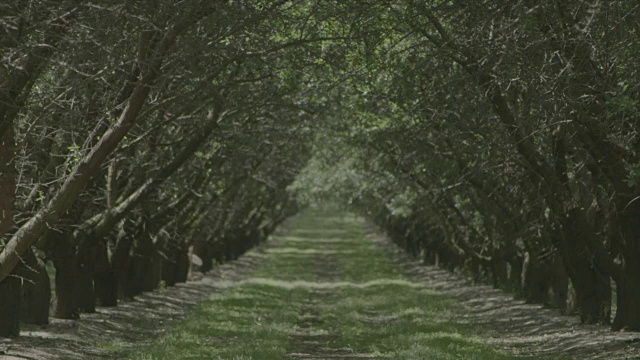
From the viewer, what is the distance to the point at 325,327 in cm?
2386

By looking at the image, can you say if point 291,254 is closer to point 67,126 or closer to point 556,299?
point 556,299

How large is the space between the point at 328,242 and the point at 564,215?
6791 cm

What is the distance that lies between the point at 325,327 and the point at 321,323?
1021 mm

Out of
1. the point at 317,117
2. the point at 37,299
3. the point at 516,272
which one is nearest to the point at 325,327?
the point at 37,299

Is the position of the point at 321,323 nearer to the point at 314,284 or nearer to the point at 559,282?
the point at 559,282

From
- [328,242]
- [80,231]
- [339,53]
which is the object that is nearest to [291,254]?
[328,242]

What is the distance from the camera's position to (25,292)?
69.2 ft

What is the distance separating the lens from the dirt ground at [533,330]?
57.8 feet

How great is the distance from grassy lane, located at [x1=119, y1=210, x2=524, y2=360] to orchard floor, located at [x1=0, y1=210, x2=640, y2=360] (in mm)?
38

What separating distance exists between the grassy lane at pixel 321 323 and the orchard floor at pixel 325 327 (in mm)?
38

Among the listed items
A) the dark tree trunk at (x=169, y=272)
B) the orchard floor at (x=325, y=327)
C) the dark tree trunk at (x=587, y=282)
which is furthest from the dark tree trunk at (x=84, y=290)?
the dark tree trunk at (x=169, y=272)

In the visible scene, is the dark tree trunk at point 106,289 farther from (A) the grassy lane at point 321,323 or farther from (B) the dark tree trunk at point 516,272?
(B) the dark tree trunk at point 516,272

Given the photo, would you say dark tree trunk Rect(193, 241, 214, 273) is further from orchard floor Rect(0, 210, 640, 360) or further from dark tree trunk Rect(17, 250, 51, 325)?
dark tree trunk Rect(17, 250, 51, 325)

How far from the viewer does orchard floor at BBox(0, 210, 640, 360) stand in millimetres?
17719
